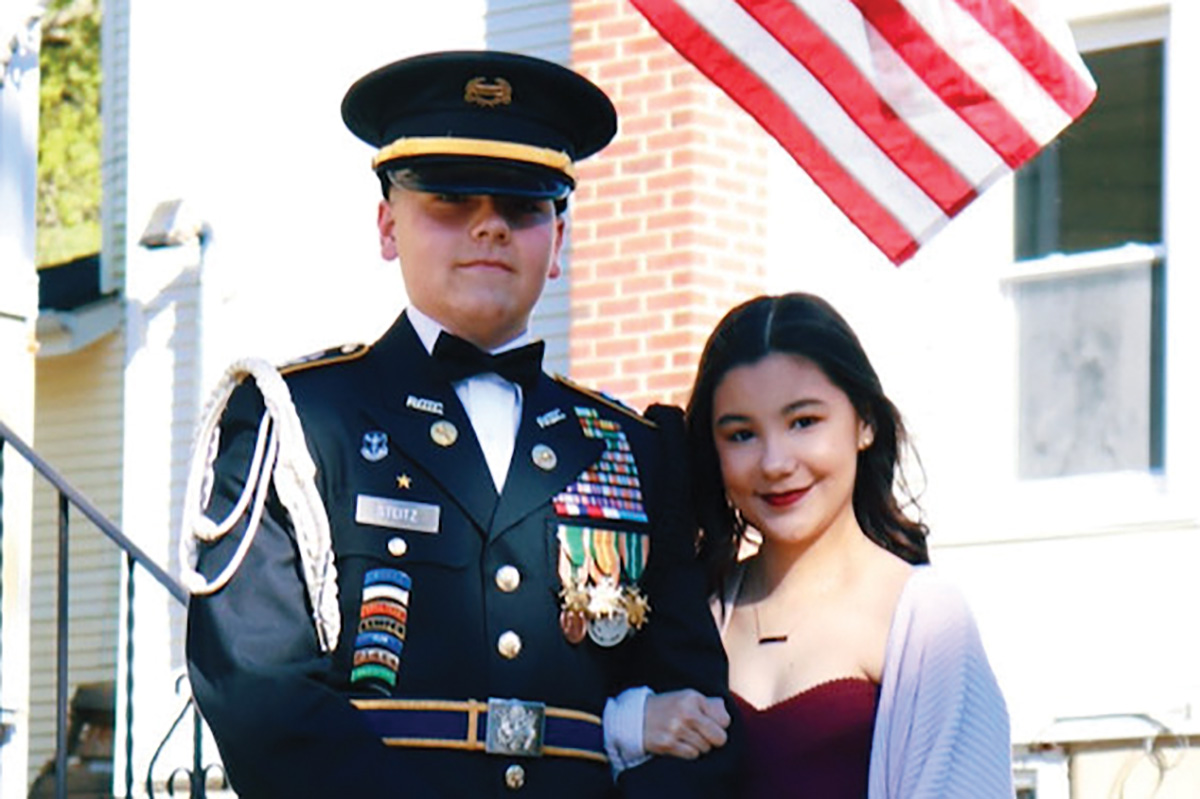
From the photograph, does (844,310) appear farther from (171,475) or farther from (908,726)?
(908,726)

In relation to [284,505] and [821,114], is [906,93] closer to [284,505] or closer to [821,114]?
[821,114]

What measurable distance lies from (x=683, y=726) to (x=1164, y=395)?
196 inches

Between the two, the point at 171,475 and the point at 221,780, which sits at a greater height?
the point at 171,475

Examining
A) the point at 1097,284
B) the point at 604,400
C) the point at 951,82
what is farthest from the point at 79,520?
Answer: the point at 604,400

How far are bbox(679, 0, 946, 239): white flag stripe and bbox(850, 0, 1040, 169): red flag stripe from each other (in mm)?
181

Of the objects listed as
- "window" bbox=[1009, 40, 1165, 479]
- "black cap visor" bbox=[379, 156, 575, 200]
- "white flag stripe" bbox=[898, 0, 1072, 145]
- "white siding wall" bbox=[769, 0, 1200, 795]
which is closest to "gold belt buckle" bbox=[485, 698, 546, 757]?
"black cap visor" bbox=[379, 156, 575, 200]

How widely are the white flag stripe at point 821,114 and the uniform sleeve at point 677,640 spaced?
1266 millimetres

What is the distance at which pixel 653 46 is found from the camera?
1038cm

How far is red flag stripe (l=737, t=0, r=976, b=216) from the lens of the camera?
6.11 meters

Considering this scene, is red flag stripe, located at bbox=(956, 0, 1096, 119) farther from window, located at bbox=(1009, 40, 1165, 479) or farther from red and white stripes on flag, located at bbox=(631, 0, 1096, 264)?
window, located at bbox=(1009, 40, 1165, 479)

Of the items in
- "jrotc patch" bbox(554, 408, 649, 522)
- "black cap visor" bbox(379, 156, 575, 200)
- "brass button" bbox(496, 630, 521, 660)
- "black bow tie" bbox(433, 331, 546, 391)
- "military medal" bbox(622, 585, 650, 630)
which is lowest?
"brass button" bbox(496, 630, 521, 660)

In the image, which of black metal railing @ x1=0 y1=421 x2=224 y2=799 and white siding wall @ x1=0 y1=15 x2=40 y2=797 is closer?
black metal railing @ x1=0 y1=421 x2=224 y2=799

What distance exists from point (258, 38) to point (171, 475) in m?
1.99

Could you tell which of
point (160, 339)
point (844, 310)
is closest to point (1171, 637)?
point (844, 310)
